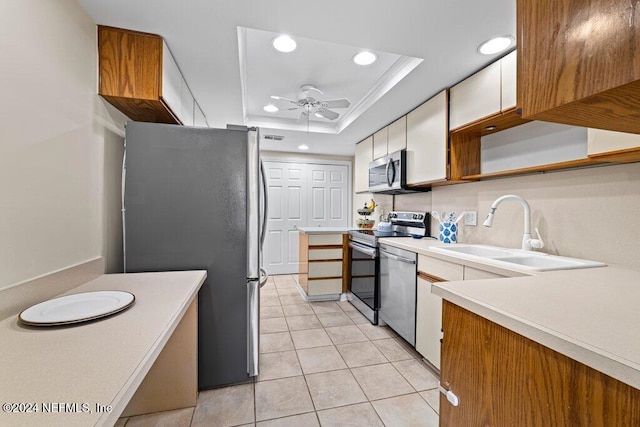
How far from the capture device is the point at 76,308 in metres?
0.98

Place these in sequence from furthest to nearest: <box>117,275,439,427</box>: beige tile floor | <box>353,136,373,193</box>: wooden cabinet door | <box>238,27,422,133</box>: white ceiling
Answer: <box>353,136,373,193</box>: wooden cabinet door
<box>238,27,422,133</box>: white ceiling
<box>117,275,439,427</box>: beige tile floor

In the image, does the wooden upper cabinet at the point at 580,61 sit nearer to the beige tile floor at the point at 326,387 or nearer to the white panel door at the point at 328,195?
the beige tile floor at the point at 326,387

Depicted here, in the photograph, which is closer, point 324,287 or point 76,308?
point 76,308

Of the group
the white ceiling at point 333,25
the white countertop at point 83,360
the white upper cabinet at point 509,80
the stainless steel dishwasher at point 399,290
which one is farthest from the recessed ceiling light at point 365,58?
the white countertop at point 83,360

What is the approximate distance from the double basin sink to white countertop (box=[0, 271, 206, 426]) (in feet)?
4.98

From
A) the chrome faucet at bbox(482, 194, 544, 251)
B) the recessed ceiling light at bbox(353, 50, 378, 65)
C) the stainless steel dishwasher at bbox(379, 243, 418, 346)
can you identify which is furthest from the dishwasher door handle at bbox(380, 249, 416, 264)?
the recessed ceiling light at bbox(353, 50, 378, 65)

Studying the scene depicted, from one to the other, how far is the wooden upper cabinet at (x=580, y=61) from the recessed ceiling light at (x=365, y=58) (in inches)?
58.1

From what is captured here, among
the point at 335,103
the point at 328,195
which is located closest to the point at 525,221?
the point at 335,103

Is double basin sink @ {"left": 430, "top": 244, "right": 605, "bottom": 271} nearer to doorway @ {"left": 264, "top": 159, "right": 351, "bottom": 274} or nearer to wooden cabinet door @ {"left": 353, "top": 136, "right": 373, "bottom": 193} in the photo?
wooden cabinet door @ {"left": 353, "top": 136, "right": 373, "bottom": 193}

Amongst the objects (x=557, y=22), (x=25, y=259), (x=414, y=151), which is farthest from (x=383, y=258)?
(x=25, y=259)

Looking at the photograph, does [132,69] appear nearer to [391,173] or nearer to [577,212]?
[391,173]

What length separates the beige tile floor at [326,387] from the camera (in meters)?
1.50

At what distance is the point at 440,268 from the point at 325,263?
173cm

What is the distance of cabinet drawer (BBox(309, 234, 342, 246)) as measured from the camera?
3.30 metres
